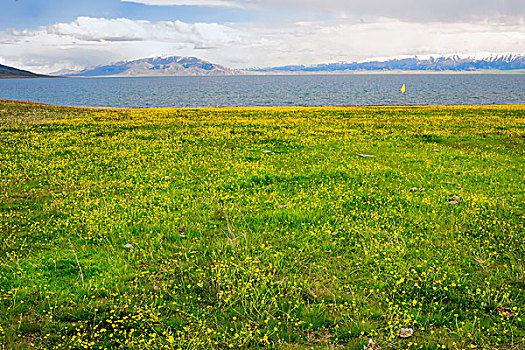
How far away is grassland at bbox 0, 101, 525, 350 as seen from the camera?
620 centimetres

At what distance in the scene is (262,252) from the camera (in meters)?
8.73

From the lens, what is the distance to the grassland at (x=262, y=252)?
20.3ft

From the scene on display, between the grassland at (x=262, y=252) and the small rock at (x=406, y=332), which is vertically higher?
the grassland at (x=262, y=252)

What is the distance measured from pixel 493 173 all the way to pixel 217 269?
43.8 ft

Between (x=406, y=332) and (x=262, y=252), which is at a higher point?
(x=262, y=252)

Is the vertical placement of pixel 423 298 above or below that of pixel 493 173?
below

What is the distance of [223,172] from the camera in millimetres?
15531

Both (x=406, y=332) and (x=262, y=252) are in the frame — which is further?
(x=262, y=252)

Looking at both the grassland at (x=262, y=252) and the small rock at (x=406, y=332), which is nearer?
the small rock at (x=406, y=332)

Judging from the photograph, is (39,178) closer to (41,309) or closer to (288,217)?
(41,309)

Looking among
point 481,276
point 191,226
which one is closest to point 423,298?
point 481,276

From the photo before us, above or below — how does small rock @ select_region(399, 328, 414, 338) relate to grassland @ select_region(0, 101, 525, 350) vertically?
below

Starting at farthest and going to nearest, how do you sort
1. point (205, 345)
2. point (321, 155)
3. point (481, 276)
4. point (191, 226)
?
point (321, 155) < point (191, 226) < point (481, 276) < point (205, 345)

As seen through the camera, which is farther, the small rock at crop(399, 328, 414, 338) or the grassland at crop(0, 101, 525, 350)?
the grassland at crop(0, 101, 525, 350)
